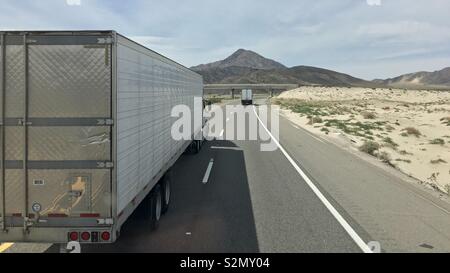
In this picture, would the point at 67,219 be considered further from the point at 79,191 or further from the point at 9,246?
the point at 9,246

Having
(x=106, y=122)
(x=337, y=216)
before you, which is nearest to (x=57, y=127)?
(x=106, y=122)

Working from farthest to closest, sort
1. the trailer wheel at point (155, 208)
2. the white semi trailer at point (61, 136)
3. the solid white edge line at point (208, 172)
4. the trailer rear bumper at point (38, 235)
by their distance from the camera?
the solid white edge line at point (208, 172)
the trailer wheel at point (155, 208)
the trailer rear bumper at point (38, 235)
the white semi trailer at point (61, 136)

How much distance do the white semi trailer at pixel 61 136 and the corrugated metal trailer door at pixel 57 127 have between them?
0.01 m

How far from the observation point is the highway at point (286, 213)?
698 cm

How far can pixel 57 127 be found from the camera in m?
5.34

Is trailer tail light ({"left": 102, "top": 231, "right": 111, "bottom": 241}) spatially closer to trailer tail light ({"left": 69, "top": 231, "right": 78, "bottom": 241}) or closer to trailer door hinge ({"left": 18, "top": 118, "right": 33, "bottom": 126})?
trailer tail light ({"left": 69, "top": 231, "right": 78, "bottom": 241})

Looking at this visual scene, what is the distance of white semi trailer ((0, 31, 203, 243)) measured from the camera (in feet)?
17.3

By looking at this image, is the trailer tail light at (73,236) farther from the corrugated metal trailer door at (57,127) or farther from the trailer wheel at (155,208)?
the trailer wheel at (155,208)

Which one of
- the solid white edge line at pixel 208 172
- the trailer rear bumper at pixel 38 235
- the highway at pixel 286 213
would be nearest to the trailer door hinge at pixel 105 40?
the trailer rear bumper at pixel 38 235

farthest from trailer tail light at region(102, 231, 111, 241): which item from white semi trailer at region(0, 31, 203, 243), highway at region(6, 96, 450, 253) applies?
highway at region(6, 96, 450, 253)

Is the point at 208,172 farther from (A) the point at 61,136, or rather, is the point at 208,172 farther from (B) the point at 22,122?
(B) the point at 22,122

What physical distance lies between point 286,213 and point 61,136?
506cm

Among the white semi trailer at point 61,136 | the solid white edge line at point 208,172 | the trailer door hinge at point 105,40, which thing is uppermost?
the trailer door hinge at point 105,40

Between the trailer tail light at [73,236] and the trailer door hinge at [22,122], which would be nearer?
the trailer door hinge at [22,122]
